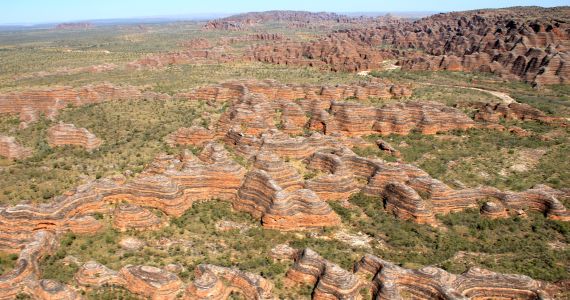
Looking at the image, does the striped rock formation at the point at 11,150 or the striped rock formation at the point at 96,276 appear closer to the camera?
the striped rock formation at the point at 96,276

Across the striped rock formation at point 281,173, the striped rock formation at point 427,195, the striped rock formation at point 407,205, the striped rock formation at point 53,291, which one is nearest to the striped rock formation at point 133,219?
the striped rock formation at point 53,291

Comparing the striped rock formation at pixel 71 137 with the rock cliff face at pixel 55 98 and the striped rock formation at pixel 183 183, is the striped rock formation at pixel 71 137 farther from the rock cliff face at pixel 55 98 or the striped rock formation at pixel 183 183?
the striped rock formation at pixel 183 183

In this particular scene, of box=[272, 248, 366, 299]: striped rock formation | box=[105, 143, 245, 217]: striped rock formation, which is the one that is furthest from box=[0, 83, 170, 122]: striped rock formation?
box=[272, 248, 366, 299]: striped rock formation

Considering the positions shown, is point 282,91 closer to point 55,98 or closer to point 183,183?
point 55,98

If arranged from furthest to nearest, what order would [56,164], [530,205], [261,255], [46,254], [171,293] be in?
[56,164] < [530,205] < [261,255] < [46,254] < [171,293]

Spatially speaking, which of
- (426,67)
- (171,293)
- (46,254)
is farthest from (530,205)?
(426,67)

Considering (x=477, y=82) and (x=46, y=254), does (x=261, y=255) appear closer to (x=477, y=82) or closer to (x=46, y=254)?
(x=46, y=254)

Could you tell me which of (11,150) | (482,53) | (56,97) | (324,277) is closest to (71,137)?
(11,150)
